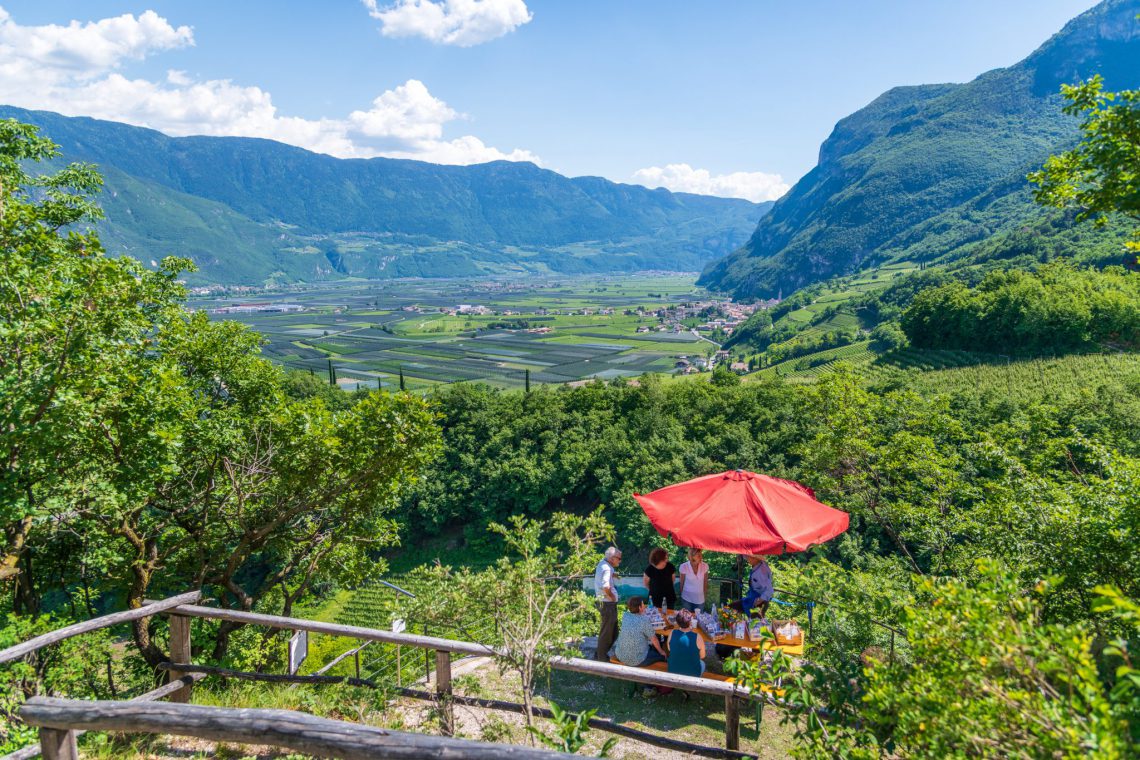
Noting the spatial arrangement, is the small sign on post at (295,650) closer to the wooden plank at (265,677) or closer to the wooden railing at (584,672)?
the wooden plank at (265,677)

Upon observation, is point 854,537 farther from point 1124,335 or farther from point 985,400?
point 1124,335

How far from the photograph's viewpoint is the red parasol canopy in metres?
7.94

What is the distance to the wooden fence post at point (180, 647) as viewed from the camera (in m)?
6.49

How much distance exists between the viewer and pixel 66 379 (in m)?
6.38

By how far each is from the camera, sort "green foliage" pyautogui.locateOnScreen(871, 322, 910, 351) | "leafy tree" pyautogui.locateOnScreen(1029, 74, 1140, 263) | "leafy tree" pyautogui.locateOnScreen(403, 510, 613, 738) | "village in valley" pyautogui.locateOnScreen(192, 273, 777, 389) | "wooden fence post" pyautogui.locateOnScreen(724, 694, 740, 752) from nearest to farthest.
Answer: "leafy tree" pyautogui.locateOnScreen(403, 510, 613, 738) → "wooden fence post" pyautogui.locateOnScreen(724, 694, 740, 752) → "leafy tree" pyautogui.locateOnScreen(1029, 74, 1140, 263) → "green foliage" pyautogui.locateOnScreen(871, 322, 910, 351) → "village in valley" pyautogui.locateOnScreen(192, 273, 777, 389)

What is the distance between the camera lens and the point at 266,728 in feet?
12.0

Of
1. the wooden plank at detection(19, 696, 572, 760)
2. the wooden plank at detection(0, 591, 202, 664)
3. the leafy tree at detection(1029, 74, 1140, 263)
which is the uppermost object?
the leafy tree at detection(1029, 74, 1140, 263)

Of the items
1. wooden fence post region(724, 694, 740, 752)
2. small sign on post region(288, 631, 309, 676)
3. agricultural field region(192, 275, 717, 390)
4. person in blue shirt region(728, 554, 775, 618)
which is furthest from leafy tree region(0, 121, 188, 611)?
agricultural field region(192, 275, 717, 390)

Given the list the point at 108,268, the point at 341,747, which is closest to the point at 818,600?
the point at 341,747

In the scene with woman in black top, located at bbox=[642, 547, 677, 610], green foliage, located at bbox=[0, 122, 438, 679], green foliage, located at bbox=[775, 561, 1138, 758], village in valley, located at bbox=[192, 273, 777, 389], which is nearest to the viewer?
green foliage, located at bbox=[775, 561, 1138, 758]

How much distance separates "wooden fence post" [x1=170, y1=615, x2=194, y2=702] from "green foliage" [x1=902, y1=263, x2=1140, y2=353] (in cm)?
5743

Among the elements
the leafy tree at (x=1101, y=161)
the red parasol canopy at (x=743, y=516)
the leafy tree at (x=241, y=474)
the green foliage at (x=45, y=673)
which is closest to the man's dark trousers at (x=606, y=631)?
the red parasol canopy at (x=743, y=516)

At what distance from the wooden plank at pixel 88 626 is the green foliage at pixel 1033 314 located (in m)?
57.5

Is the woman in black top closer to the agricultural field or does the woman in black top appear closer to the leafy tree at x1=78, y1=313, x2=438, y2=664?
the leafy tree at x1=78, y1=313, x2=438, y2=664
